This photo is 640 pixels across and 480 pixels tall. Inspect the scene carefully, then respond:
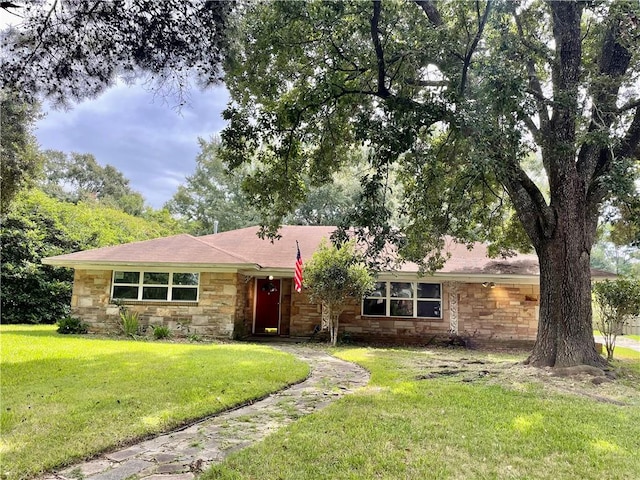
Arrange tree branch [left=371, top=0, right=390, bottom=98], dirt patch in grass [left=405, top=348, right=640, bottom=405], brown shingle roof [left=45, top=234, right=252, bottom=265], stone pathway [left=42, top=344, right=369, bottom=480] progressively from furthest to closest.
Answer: brown shingle roof [left=45, top=234, right=252, bottom=265], dirt patch in grass [left=405, top=348, right=640, bottom=405], tree branch [left=371, top=0, right=390, bottom=98], stone pathway [left=42, top=344, right=369, bottom=480]

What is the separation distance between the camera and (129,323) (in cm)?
1290

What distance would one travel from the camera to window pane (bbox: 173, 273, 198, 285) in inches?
544

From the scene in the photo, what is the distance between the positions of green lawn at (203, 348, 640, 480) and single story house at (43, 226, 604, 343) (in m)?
7.45

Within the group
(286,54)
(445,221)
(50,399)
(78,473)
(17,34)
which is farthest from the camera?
(445,221)

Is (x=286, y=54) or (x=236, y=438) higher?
(x=286, y=54)

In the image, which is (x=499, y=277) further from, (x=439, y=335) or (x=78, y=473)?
(x=78, y=473)

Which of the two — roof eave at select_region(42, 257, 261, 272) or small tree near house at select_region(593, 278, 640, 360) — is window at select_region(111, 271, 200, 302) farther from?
small tree near house at select_region(593, 278, 640, 360)

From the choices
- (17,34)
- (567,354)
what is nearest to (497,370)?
(567,354)

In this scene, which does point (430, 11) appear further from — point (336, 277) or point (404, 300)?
point (404, 300)

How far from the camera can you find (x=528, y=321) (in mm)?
13898

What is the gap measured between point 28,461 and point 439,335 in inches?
481

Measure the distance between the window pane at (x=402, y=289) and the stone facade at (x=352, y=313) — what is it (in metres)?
0.76

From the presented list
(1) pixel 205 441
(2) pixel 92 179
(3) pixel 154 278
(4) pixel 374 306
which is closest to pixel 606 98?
(1) pixel 205 441

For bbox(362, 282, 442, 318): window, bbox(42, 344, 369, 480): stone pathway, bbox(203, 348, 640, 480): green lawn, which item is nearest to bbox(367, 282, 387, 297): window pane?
bbox(362, 282, 442, 318): window
